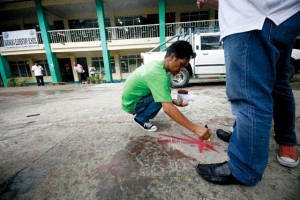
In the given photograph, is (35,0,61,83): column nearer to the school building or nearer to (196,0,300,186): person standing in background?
the school building

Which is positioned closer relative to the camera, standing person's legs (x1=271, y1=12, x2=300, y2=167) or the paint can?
standing person's legs (x1=271, y1=12, x2=300, y2=167)

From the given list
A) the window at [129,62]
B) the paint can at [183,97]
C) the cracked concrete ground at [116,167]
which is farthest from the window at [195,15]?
the paint can at [183,97]

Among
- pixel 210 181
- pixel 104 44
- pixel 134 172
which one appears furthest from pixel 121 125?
pixel 104 44

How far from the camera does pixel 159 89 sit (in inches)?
50.6

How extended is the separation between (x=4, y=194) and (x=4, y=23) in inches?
718

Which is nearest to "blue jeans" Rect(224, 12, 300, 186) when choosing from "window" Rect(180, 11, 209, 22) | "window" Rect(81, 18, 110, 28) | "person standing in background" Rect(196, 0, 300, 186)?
"person standing in background" Rect(196, 0, 300, 186)

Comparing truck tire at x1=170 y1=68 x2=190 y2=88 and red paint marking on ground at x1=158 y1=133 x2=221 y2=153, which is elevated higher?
truck tire at x1=170 y1=68 x2=190 y2=88

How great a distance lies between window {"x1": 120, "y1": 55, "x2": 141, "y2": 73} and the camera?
13078mm

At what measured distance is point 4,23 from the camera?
13.4m

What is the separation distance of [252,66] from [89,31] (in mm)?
13521

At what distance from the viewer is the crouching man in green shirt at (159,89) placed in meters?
1.20

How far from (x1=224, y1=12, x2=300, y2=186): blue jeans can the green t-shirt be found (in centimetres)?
50

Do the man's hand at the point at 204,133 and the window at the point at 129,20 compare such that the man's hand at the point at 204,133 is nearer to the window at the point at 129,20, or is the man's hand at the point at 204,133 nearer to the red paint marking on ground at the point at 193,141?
the red paint marking on ground at the point at 193,141

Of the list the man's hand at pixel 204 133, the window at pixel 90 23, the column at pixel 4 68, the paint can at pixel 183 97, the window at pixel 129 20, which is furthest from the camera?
the window at pixel 90 23
